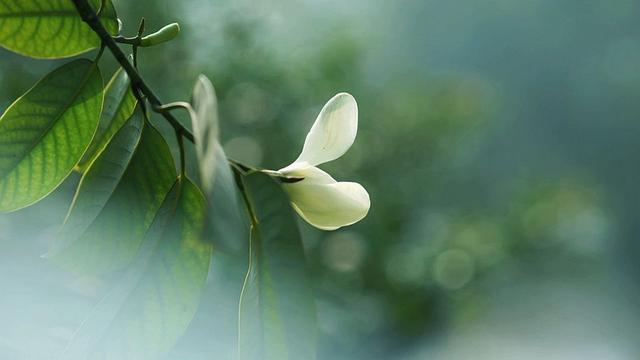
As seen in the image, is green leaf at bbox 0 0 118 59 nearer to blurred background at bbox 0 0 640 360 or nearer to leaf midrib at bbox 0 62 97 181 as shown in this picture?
leaf midrib at bbox 0 62 97 181

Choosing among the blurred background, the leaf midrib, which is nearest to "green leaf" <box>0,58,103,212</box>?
the leaf midrib

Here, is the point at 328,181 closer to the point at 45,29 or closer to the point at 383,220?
the point at 45,29

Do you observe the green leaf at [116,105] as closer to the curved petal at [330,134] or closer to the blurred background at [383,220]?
the curved petal at [330,134]

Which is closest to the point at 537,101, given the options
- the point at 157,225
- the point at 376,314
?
the point at 376,314

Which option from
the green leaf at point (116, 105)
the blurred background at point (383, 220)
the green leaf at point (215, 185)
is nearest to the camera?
the green leaf at point (215, 185)

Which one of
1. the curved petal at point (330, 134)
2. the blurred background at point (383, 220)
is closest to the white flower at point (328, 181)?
the curved petal at point (330, 134)
